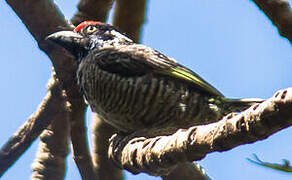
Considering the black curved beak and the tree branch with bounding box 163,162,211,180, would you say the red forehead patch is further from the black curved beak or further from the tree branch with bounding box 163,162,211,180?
the tree branch with bounding box 163,162,211,180

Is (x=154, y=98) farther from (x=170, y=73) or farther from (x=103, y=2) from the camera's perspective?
(x=103, y=2)

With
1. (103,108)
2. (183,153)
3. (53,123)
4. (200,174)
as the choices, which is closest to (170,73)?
(103,108)

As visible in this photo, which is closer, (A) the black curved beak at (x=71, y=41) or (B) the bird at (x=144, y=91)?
(B) the bird at (x=144, y=91)

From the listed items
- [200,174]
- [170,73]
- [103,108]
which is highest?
[170,73]

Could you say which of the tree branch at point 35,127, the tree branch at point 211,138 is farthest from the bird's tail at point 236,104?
the tree branch at point 35,127

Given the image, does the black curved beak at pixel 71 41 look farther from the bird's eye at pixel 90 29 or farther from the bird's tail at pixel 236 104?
the bird's tail at pixel 236 104
